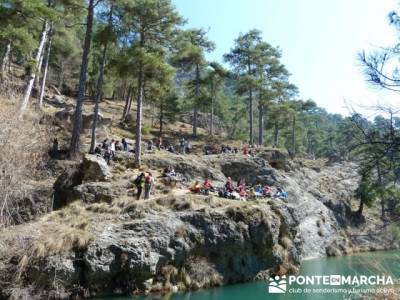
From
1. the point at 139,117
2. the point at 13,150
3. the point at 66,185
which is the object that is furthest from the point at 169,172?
the point at 13,150

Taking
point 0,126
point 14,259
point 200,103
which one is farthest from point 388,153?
point 200,103

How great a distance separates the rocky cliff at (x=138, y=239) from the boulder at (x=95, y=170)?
2.0 inches

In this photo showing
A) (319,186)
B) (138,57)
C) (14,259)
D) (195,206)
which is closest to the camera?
(14,259)

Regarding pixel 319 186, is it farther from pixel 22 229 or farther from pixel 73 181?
pixel 22 229

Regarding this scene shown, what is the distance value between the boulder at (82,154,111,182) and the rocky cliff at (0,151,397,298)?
2.0 inches

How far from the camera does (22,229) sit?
16219 mm

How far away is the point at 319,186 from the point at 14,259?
36815 mm

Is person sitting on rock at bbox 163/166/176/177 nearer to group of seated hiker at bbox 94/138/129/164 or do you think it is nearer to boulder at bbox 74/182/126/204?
group of seated hiker at bbox 94/138/129/164

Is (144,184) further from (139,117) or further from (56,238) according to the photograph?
(139,117)

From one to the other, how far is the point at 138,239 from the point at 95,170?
20.9 feet

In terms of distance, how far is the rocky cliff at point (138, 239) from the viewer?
15094mm

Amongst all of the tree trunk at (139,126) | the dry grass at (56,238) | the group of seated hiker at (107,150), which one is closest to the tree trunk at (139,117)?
the tree trunk at (139,126)

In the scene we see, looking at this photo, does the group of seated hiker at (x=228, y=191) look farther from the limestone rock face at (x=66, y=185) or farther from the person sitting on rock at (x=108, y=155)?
the limestone rock face at (x=66, y=185)

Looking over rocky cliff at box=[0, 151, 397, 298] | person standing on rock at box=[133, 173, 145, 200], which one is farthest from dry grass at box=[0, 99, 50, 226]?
person standing on rock at box=[133, 173, 145, 200]
